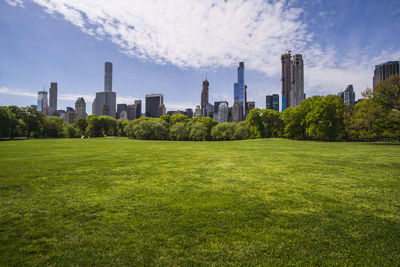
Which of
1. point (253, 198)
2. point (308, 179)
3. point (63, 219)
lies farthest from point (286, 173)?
point (63, 219)

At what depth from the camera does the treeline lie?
89.2ft

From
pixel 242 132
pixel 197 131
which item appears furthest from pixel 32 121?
pixel 242 132

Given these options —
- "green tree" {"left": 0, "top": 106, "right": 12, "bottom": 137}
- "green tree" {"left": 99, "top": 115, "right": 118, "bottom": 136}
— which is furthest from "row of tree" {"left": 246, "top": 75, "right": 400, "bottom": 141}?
"green tree" {"left": 0, "top": 106, "right": 12, "bottom": 137}

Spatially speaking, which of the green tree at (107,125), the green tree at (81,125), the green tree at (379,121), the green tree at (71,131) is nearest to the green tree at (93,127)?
the green tree at (107,125)

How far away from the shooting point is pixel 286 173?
9016 mm

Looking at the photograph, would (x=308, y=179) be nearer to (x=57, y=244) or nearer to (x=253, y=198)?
(x=253, y=198)

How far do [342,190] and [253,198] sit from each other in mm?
3570

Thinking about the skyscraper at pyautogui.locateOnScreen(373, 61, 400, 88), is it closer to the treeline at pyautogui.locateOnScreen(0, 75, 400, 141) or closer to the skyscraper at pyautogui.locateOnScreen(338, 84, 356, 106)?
the skyscraper at pyautogui.locateOnScreen(338, 84, 356, 106)

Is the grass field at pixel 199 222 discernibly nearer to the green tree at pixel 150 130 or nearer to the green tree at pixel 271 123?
the green tree at pixel 271 123

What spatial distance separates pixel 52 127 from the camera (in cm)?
7712

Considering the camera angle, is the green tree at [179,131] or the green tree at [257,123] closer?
the green tree at [257,123]

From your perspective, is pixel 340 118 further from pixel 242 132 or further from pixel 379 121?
pixel 242 132

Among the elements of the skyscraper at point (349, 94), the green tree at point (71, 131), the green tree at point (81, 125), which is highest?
the skyscraper at point (349, 94)

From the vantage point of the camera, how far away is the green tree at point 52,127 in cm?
7512
